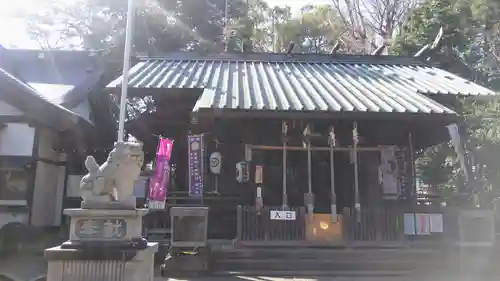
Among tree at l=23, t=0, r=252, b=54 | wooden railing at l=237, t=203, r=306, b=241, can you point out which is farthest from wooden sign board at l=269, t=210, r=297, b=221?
tree at l=23, t=0, r=252, b=54

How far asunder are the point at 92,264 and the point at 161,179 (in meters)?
4.87

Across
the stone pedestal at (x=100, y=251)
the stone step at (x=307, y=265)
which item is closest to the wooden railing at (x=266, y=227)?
the stone step at (x=307, y=265)

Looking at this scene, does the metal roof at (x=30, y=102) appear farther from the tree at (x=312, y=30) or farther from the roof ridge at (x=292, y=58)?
the tree at (x=312, y=30)

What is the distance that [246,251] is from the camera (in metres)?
8.62

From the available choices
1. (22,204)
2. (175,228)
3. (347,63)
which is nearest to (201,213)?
(175,228)

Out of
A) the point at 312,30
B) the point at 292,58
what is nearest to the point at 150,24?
the point at 292,58

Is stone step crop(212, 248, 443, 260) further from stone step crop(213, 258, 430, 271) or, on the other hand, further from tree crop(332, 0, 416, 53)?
tree crop(332, 0, 416, 53)

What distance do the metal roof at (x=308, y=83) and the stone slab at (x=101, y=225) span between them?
132 inches

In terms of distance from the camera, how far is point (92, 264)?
5.65 meters

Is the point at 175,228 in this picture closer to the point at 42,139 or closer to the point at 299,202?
the point at 299,202

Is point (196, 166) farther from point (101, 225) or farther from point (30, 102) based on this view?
point (30, 102)

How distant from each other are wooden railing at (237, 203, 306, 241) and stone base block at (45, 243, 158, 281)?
11.3 feet

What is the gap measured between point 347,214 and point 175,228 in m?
3.45

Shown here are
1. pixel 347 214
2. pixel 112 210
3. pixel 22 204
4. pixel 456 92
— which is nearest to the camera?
pixel 112 210
